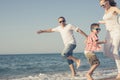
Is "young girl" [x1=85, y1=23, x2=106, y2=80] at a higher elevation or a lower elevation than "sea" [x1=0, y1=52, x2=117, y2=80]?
higher

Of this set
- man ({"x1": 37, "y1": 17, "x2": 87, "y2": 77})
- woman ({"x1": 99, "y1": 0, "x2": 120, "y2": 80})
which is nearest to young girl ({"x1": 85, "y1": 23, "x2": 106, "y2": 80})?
woman ({"x1": 99, "y1": 0, "x2": 120, "y2": 80})

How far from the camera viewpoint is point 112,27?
863 cm

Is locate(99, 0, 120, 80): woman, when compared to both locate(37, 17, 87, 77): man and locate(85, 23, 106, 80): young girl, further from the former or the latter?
locate(37, 17, 87, 77): man

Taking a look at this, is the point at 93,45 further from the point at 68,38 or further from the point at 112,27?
the point at 68,38

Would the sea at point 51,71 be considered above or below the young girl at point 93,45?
below

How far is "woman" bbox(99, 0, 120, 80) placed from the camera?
857 centimetres

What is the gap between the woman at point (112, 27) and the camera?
8569mm

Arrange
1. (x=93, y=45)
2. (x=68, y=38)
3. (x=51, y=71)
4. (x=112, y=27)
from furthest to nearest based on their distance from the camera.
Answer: (x=51, y=71) → (x=68, y=38) → (x=112, y=27) → (x=93, y=45)

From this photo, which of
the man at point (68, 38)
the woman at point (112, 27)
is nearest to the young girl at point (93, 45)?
the woman at point (112, 27)

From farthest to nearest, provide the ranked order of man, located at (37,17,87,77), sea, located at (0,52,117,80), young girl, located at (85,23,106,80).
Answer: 1. sea, located at (0,52,117,80)
2. man, located at (37,17,87,77)
3. young girl, located at (85,23,106,80)

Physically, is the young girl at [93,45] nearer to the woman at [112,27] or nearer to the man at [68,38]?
the woman at [112,27]

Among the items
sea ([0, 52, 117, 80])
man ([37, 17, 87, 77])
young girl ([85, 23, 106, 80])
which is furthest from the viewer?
sea ([0, 52, 117, 80])

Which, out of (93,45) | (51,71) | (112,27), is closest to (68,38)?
(93,45)

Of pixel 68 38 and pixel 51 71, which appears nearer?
pixel 68 38
